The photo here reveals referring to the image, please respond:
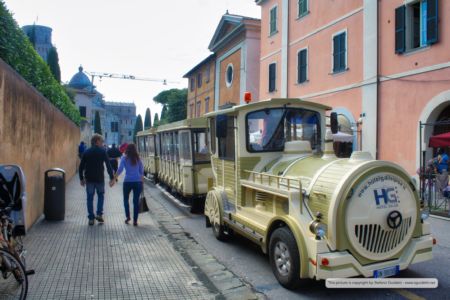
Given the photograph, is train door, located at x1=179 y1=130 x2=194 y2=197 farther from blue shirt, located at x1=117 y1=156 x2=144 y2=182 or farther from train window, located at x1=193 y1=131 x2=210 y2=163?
blue shirt, located at x1=117 y1=156 x2=144 y2=182

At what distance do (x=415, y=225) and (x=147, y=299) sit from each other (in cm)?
316

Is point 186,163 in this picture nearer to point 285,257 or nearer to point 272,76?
point 285,257

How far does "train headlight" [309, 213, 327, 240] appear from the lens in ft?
14.4

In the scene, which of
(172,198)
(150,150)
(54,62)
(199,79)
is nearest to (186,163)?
(172,198)

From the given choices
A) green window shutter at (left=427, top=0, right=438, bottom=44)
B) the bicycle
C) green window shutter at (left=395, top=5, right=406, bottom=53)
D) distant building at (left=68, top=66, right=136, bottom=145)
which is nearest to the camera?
the bicycle

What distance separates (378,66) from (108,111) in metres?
109

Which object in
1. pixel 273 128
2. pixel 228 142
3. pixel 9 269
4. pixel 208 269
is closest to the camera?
pixel 9 269

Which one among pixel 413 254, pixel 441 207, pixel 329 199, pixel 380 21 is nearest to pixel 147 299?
pixel 329 199

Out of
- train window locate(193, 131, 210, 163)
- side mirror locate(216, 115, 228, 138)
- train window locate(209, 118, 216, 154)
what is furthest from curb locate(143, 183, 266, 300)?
train window locate(193, 131, 210, 163)

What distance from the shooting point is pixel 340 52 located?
54.6 feet

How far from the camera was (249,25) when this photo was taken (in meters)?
26.8

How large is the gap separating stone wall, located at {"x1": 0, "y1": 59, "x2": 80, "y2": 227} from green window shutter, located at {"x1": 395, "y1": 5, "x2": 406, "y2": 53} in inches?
425

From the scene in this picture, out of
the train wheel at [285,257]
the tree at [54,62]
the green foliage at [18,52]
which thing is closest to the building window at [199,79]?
the tree at [54,62]

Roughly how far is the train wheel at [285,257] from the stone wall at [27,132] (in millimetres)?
3945
